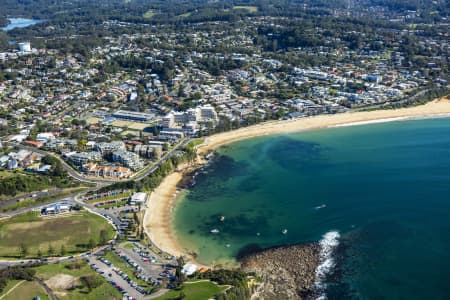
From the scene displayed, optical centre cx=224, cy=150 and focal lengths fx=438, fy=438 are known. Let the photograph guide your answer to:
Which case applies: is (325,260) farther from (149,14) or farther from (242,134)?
(149,14)

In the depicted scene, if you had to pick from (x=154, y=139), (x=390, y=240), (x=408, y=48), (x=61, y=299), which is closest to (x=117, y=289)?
(x=61, y=299)

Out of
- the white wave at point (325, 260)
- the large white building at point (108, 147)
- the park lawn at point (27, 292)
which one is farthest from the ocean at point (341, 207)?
the park lawn at point (27, 292)

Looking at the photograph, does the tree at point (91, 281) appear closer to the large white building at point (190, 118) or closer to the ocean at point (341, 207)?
the ocean at point (341, 207)

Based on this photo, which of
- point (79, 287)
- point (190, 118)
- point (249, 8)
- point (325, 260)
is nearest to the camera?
point (79, 287)

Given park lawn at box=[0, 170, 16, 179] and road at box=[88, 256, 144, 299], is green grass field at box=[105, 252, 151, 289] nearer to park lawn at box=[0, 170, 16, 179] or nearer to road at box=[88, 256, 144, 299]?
road at box=[88, 256, 144, 299]

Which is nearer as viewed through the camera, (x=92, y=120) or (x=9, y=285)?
(x=9, y=285)

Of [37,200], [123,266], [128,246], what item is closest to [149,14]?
[37,200]

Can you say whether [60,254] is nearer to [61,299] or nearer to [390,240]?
[61,299]
